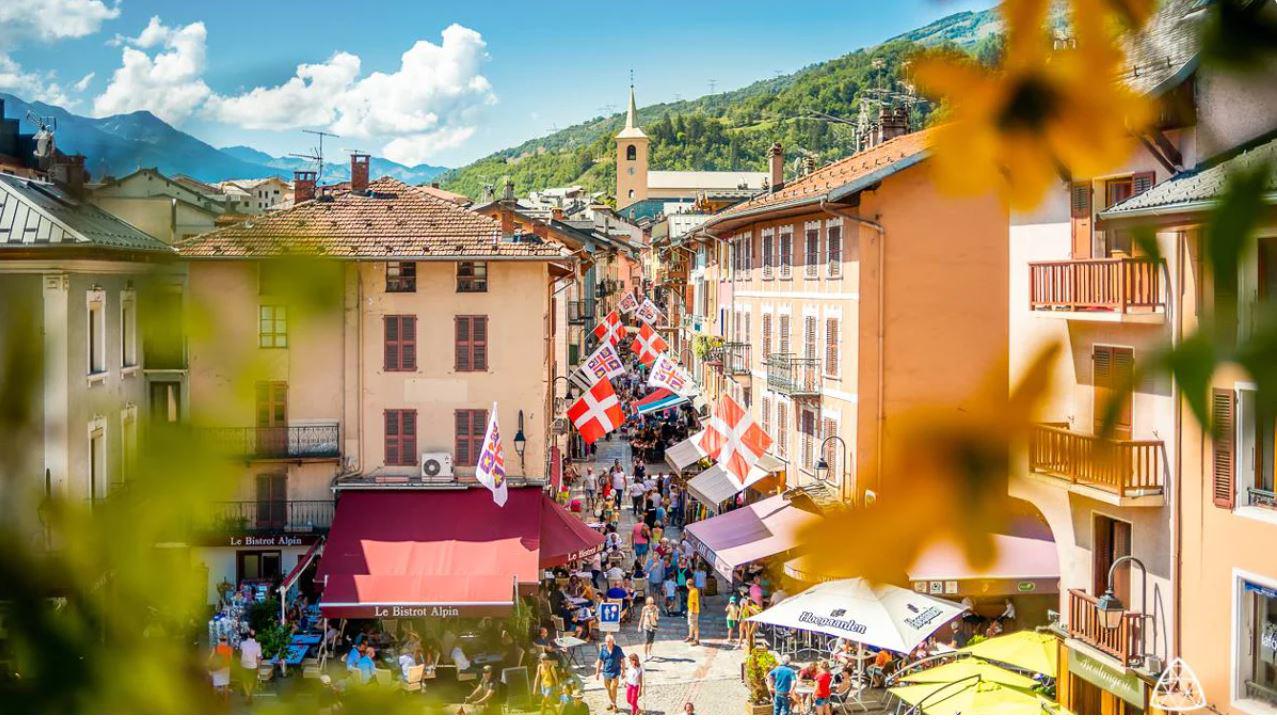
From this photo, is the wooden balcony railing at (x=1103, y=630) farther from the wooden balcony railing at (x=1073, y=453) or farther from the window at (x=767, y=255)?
the window at (x=767, y=255)

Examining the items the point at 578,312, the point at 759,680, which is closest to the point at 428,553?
the point at 759,680

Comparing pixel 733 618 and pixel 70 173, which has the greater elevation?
pixel 70 173

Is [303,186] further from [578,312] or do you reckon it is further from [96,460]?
[578,312]

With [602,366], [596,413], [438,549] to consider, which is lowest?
[438,549]

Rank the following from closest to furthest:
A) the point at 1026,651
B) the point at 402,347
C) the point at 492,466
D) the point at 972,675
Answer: the point at 972,675
the point at 1026,651
the point at 492,466
the point at 402,347

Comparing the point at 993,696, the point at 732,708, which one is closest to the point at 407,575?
the point at 732,708

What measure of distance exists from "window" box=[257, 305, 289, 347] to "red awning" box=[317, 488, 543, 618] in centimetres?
1869

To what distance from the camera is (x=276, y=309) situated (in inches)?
54.6

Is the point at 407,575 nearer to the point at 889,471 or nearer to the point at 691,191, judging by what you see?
the point at 889,471

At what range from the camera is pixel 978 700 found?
540 inches

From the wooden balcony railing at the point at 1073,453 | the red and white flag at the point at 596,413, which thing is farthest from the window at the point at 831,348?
the wooden balcony railing at the point at 1073,453

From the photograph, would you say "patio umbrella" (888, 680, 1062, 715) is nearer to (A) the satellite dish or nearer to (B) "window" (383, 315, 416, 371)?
(A) the satellite dish

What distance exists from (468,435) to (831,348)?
6749 mm

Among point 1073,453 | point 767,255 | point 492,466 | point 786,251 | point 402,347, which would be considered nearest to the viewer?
point 1073,453
